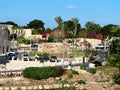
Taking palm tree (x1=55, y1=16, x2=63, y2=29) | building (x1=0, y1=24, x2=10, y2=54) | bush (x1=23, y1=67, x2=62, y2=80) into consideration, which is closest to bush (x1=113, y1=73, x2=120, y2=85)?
bush (x1=23, y1=67, x2=62, y2=80)

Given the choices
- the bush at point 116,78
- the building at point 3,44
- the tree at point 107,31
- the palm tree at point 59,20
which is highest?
the palm tree at point 59,20

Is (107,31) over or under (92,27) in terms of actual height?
under

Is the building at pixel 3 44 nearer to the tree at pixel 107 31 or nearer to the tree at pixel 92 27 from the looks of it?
the tree at pixel 107 31

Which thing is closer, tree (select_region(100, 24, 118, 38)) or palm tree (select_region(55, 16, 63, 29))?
palm tree (select_region(55, 16, 63, 29))

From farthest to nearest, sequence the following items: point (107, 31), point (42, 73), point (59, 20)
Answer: point (107, 31), point (59, 20), point (42, 73)

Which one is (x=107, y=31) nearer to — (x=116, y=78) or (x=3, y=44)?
(x=3, y=44)

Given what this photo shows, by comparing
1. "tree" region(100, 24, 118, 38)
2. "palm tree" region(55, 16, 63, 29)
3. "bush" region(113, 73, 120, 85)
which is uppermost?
"palm tree" region(55, 16, 63, 29)

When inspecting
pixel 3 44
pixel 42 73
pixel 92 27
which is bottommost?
pixel 42 73

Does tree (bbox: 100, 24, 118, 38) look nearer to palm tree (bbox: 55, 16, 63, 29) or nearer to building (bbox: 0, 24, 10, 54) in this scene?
palm tree (bbox: 55, 16, 63, 29)

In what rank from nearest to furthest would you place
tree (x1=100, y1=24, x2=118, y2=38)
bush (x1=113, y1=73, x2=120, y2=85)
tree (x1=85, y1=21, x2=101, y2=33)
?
1. bush (x1=113, y1=73, x2=120, y2=85)
2. tree (x1=100, y1=24, x2=118, y2=38)
3. tree (x1=85, y1=21, x2=101, y2=33)

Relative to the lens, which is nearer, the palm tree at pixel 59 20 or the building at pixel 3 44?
the building at pixel 3 44

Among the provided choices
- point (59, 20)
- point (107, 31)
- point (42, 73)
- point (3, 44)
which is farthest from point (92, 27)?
point (42, 73)

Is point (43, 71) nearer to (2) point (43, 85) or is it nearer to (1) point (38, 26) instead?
(2) point (43, 85)

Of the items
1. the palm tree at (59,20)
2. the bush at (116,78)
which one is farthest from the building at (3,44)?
the bush at (116,78)
